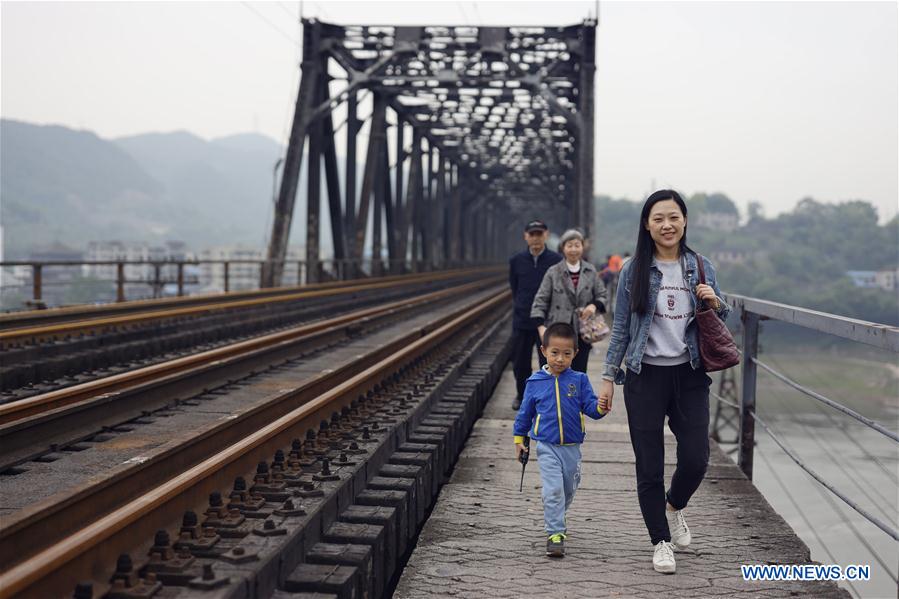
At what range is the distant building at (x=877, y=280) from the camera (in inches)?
4578

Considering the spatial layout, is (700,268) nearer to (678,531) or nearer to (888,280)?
(678,531)

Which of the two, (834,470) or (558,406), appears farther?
(834,470)

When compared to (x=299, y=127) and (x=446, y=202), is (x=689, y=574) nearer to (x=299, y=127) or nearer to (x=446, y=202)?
(x=299, y=127)

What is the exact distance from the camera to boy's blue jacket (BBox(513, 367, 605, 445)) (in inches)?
180

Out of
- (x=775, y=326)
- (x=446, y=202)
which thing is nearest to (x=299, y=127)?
(x=446, y=202)

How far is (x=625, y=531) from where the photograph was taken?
493cm

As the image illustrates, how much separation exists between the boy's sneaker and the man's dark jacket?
3747 millimetres

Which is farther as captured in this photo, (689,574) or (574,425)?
(574,425)

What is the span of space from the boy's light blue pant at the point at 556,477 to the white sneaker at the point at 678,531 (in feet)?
1.64

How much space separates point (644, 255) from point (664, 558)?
1.37 metres

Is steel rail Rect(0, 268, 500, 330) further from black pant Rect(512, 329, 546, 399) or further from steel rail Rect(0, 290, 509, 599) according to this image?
black pant Rect(512, 329, 546, 399)

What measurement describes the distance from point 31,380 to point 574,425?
Answer: 545cm

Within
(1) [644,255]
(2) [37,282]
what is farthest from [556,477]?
(2) [37,282]

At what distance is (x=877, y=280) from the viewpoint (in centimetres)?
12469
